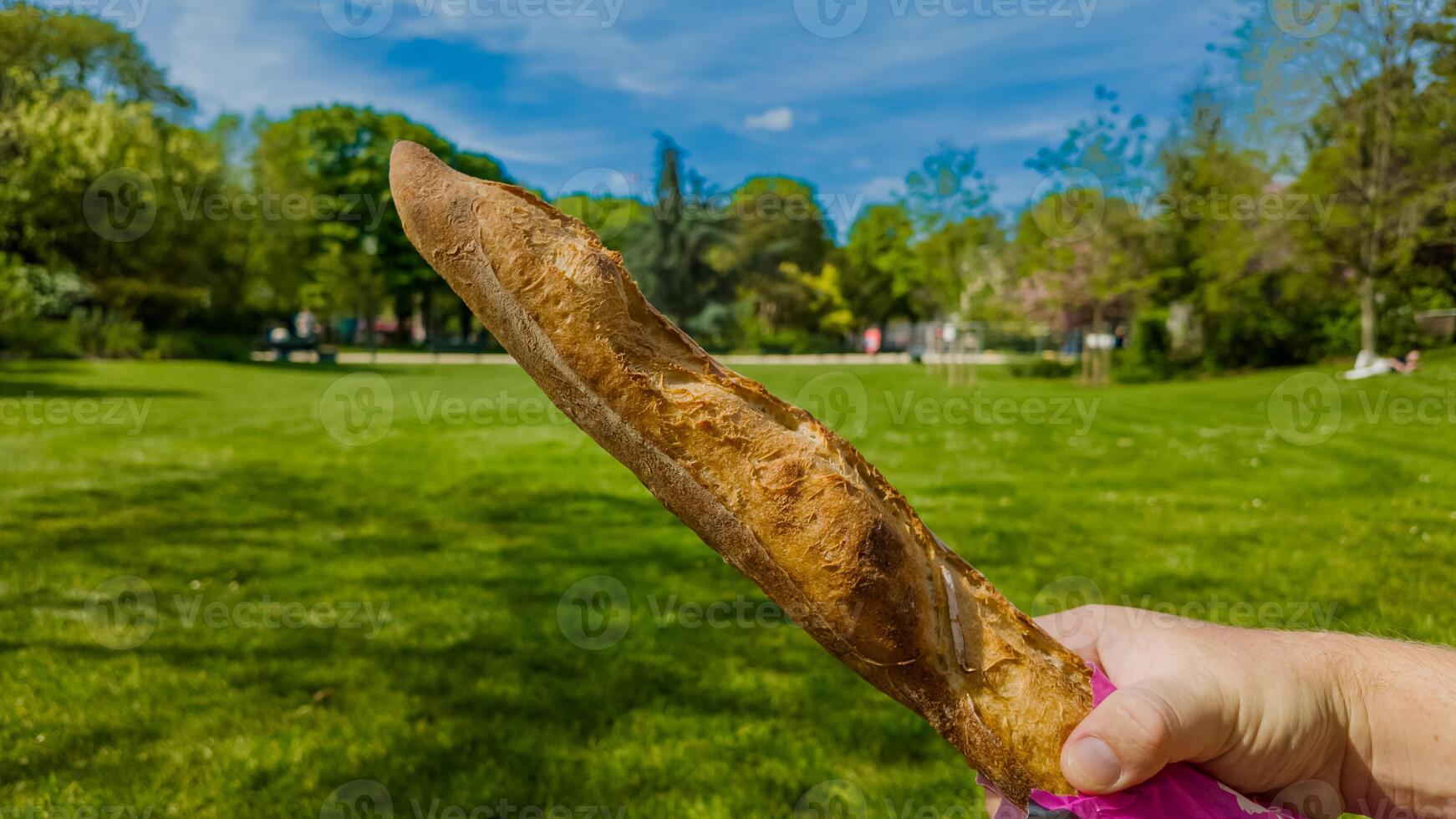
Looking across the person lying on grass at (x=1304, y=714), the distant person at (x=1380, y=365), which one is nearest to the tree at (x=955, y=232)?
the distant person at (x=1380, y=365)

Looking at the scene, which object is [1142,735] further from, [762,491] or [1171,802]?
[762,491]

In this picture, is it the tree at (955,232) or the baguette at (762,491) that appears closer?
the baguette at (762,491)

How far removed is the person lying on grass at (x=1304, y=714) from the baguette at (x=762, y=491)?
0.19m

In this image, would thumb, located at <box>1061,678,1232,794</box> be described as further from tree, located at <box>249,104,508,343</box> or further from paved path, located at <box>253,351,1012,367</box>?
tree, located at <box>249,104,508,343</box>

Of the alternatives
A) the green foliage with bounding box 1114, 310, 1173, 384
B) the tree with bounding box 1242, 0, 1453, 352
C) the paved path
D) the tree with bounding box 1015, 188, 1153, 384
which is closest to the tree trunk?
the tree with bounding box 1242, 0, 1453, 352

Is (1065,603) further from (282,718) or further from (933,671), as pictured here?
(282,718)

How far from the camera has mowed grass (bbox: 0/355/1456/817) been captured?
11.8 feet

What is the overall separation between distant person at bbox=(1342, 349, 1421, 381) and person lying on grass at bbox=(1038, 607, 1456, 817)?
70.3 feet

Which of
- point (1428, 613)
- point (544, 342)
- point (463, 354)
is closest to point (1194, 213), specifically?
point (1428, 613)

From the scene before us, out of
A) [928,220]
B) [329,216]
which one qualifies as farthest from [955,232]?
[329,216]

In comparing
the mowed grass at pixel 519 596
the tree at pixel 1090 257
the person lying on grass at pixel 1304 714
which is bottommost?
the mowed grass at pixel 519 596

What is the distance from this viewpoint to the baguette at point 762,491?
1622mm

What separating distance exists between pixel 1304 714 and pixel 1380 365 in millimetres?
25024

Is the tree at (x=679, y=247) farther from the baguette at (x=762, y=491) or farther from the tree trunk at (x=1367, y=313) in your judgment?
the baguette at (x=762, y=491)
